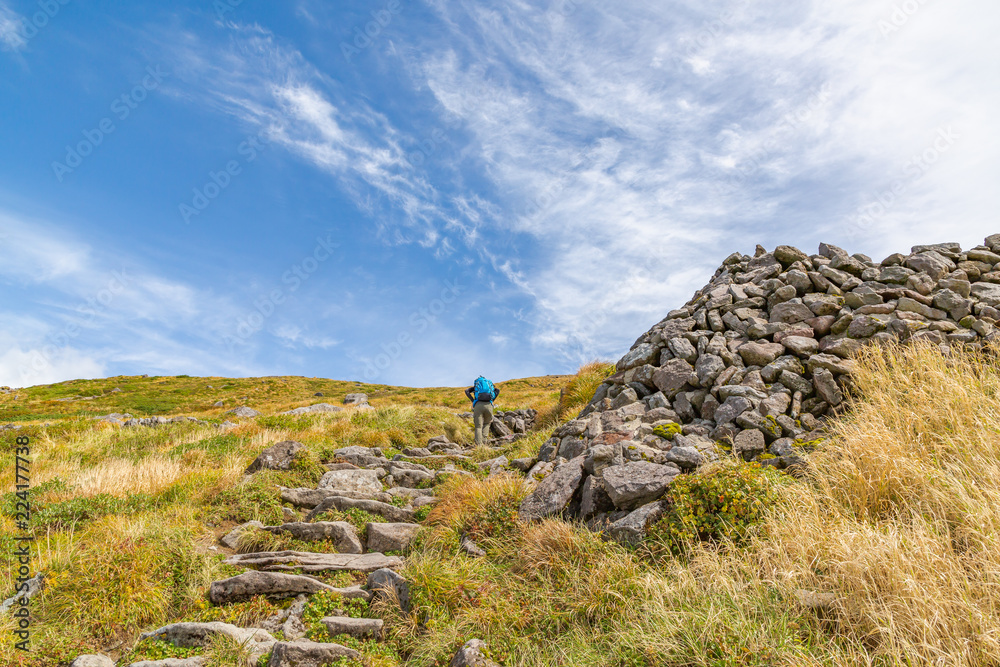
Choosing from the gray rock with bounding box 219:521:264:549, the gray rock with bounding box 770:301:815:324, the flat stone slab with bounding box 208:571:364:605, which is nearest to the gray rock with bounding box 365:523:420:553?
the flat stone slab with bounding box 208:571:364:605

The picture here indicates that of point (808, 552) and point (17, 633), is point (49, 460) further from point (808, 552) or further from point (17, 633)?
→ point (808, 552)

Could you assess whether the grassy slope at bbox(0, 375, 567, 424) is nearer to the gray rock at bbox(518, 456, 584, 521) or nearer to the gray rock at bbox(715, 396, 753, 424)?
the gray rock at bbox(715, 396, 753, 424)

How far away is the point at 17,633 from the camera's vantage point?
500cm

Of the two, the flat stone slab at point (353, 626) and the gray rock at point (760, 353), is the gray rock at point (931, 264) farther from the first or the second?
the flat stone slab at point (353, 626)

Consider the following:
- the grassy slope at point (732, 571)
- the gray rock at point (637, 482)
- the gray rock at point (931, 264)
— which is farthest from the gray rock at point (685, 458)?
the gray rock at point (931, 264)

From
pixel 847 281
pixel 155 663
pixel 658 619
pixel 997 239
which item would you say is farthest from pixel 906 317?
pixel 155 663

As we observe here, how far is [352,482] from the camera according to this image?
1088 centimetres

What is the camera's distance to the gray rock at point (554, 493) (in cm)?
747

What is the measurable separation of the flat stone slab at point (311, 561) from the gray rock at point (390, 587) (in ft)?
1.73

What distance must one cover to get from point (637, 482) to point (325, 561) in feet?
14.9

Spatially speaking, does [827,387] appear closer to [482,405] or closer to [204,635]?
[204,635]

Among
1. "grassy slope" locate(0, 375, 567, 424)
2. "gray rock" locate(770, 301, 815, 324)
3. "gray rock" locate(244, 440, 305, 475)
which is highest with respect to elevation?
"grassy slope" locate(0, 375, 567, 424)

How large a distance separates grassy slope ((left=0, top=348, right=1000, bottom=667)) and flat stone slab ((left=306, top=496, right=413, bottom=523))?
84 centimetres

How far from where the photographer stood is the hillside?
4.20 m
